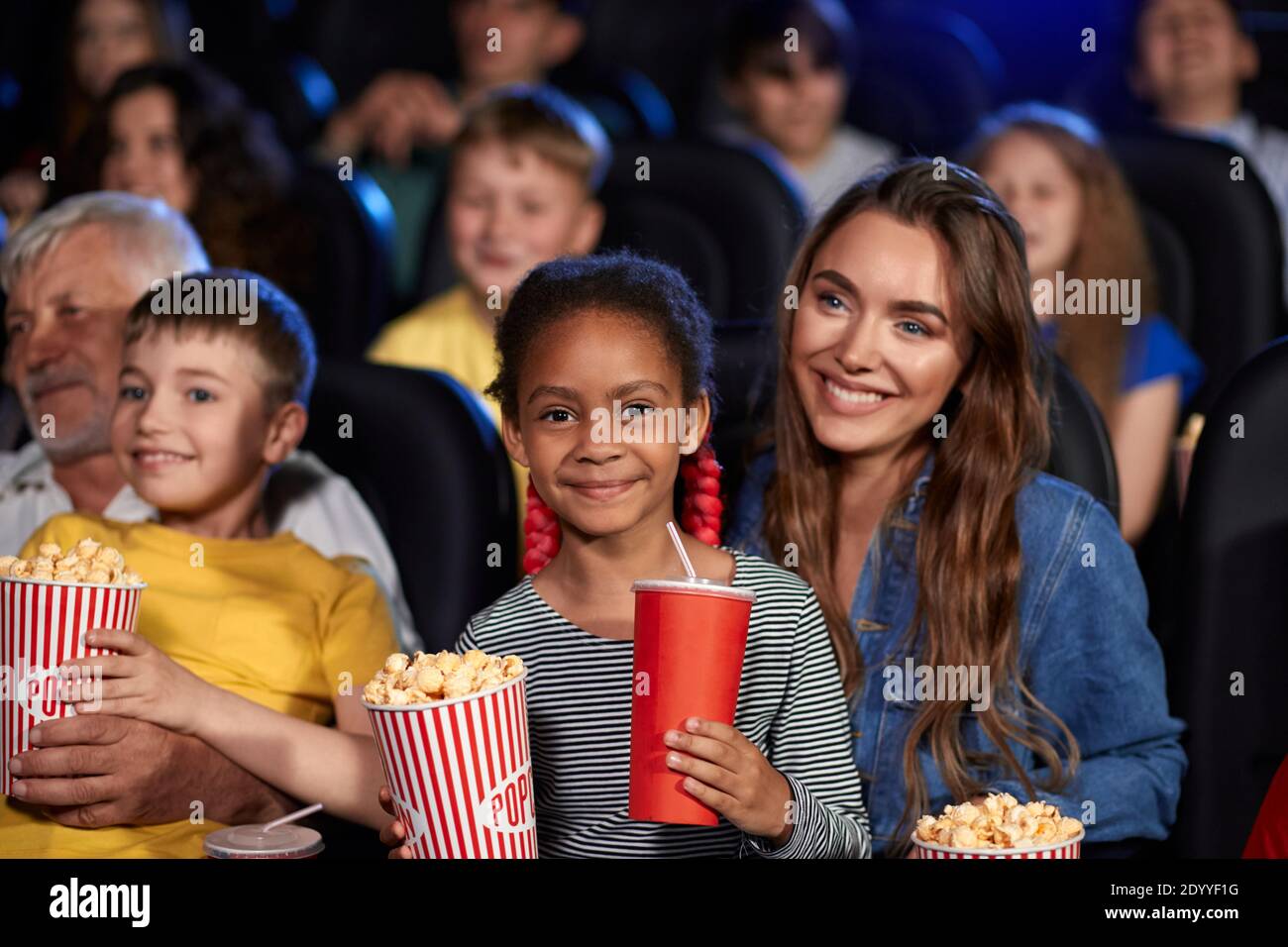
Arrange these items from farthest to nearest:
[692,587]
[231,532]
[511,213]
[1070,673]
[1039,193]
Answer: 1. [511,213]
2. [1039,193]
3. [231,532]
4. [1070,673]
5. [692,587]

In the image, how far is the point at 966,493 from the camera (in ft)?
5.74

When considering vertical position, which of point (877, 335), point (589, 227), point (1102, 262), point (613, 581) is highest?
point (589, 227)

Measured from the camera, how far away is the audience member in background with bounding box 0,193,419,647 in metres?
2.08

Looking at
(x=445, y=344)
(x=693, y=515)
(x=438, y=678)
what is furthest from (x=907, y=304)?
(x=445, y=344)

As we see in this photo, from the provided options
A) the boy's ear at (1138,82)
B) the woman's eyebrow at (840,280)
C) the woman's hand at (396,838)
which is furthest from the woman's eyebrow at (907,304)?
the boy's ear at (1138,82)

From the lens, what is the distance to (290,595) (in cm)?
185

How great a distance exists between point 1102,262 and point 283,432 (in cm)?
162

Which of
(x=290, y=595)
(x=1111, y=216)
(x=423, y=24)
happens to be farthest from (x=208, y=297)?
(x=423, y=24)

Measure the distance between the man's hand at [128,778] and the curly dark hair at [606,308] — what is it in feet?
1.64

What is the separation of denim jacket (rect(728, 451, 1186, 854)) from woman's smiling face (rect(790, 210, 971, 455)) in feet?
0.54

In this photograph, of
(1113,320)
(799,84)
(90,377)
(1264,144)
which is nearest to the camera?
(90,377)

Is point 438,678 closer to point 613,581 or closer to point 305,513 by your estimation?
point 613,581

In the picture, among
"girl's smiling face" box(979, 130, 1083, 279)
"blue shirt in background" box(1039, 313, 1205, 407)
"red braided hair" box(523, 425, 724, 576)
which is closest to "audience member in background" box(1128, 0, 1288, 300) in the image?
"girl's smiling face" box(979, 130, 1083, 279)

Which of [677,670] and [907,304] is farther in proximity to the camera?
[907,304]
